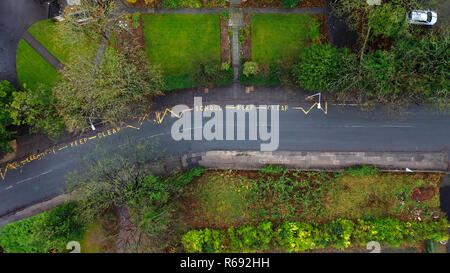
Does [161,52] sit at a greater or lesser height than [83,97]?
greater

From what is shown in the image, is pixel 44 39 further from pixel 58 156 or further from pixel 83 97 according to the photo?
pixel 58 156

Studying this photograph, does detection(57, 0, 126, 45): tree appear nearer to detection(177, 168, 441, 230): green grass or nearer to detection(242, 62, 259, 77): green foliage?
detection(242, 62, 259, 77): green foliage

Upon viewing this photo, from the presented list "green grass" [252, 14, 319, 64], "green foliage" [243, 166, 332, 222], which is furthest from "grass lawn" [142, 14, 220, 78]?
"green foliage" [243, 166, 332, 222]

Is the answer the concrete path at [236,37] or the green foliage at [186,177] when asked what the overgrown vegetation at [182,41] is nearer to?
the concrete path at [236,37]

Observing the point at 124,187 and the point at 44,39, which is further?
the point at 44,39

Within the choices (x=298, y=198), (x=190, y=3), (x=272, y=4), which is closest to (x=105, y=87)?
(x=190, y=3)

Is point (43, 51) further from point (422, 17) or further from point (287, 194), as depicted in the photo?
point (422, 17)

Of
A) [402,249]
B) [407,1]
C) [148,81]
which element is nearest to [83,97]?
[148,81]
